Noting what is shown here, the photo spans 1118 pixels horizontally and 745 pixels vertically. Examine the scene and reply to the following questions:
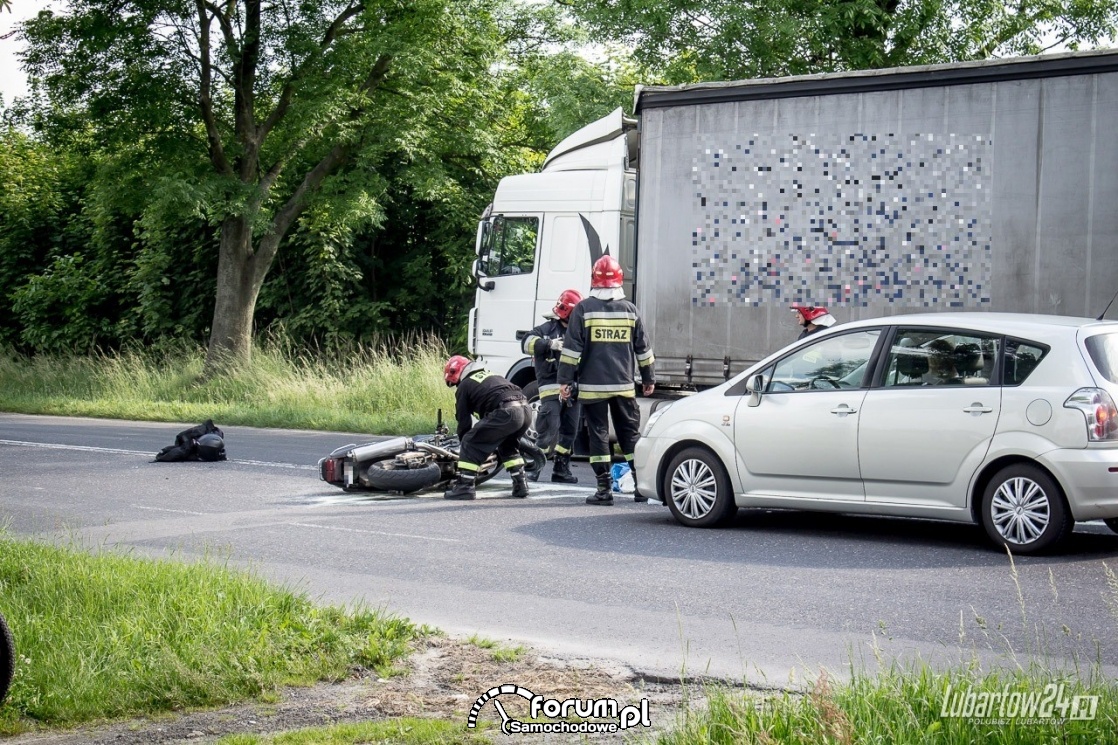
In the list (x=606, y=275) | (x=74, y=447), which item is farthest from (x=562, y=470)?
(x=74, y=447)

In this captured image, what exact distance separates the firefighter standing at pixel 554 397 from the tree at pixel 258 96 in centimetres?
1288

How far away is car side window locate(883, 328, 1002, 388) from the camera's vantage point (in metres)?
8.73

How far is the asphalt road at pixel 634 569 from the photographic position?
6328 millimetres

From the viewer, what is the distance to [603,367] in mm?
11375

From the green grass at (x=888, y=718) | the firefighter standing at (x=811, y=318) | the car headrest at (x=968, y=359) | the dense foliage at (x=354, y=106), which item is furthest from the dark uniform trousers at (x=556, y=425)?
the dense foliage at (x=354, y=106)

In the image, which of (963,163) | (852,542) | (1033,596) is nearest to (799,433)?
(852,542)

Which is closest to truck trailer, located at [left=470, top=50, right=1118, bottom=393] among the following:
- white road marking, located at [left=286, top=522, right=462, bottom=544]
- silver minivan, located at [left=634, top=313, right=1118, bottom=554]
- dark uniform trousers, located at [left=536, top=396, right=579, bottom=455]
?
dark uniform trousers, located at [left=536, top=396, right=579, bottom=455]

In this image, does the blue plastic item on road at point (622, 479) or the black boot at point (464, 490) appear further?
the blue plastic item on road at point (622, 479)

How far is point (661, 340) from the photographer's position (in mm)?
14383

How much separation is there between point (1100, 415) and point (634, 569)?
9.84 feet

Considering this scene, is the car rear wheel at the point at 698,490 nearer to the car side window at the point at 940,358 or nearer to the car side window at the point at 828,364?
the car side window at the point at 828,364

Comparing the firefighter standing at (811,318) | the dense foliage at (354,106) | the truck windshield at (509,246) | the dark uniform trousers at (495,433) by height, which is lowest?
the dark uniform trousers at (495,433)

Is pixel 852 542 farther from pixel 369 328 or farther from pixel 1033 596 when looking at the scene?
pixel 369 328

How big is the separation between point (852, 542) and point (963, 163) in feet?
16.1
